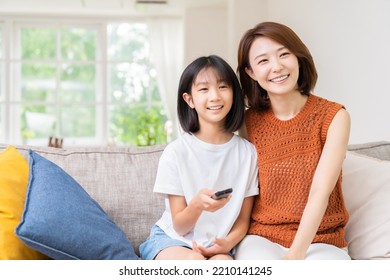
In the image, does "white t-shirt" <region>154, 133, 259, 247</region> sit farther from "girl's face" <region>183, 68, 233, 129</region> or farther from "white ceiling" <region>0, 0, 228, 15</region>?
"white ceiling" <region>0, 0, 228, 15</region>

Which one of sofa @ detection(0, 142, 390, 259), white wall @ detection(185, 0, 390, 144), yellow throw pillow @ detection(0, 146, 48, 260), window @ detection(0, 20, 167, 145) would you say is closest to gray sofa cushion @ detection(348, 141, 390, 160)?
sofa @ detection(0, 142, 390, 259)

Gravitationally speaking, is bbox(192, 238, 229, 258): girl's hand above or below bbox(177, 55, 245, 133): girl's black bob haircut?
below

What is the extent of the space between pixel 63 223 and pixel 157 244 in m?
0.28

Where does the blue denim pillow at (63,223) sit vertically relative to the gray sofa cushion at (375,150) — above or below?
below

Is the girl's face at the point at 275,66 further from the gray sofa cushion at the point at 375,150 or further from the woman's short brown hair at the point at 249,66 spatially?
the gray sofa cushion at the point at 375,150

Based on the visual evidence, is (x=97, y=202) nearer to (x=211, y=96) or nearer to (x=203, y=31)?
(x=211, y=96)

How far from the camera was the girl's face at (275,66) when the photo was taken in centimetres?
155

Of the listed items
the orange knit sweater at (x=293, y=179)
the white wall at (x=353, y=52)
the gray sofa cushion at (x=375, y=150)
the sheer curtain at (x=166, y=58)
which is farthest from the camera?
the sheer curtain at (x=166, y=58)

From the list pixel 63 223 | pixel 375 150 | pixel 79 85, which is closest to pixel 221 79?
pixel 63 223

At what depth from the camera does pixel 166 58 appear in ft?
23.5

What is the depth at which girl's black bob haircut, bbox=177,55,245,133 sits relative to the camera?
5.24ft

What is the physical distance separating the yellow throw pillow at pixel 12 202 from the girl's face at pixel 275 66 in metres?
0.76

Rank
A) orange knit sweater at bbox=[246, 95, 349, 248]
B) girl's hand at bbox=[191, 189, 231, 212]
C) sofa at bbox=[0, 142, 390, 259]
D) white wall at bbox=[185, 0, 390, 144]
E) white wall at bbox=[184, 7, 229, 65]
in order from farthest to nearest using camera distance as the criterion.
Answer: white wall at bbox=[184, 7, 229, 65]
white wall at bbox=[185, 0, 390, 144]
orange knit sweater at bbox=[246, 95, 349, 248]
sofa at bbox=[0, 142, 390, 259]
girl's hand at bbox=[191, 189, 231, 212]

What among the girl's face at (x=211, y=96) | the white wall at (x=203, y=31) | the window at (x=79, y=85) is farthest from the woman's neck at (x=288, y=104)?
the window at (x=79, y=85)
